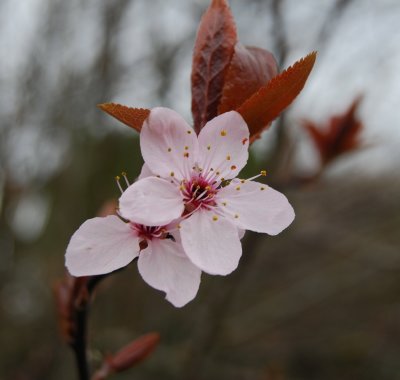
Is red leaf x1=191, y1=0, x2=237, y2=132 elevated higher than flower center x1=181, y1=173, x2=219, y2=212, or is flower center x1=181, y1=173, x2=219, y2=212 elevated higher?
red leaf x1=191, y1=0, x2=237, y2=132

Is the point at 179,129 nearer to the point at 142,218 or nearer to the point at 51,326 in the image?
the point at 142,218

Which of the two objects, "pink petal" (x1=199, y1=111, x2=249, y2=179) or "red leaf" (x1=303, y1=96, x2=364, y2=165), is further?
"red leaf" (x1=303, y1=96, x2=364, y2=165)

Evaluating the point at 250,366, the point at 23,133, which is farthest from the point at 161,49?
the point at 250,366

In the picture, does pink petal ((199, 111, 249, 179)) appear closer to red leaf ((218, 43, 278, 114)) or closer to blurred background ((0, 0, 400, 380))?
red leaf ((218, 43, 278, 114))

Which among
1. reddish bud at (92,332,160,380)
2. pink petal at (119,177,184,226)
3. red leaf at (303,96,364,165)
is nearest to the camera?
pink petal at (119,177,184,226)

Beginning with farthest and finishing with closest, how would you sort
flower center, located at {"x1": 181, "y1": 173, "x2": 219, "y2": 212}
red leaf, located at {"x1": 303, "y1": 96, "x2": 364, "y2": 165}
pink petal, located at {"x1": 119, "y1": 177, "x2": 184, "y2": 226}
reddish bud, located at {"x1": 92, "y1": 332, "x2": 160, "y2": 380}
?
red leaf, located at {"x1": 303, "y1": 96, "x2": 364, "y2": 165} → reddish bud, located at {"x1": 92, "y1": 332, "x2": 160, "y2": 380} → flower center, located at {"x1": 181, "y1": 173, "x2": 219, "y2": 212} → pink petal, located at {"x1": 119, "y1": 177, "x2": 184, "y2": 226}

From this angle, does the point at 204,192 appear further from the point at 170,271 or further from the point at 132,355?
the point at 132,355

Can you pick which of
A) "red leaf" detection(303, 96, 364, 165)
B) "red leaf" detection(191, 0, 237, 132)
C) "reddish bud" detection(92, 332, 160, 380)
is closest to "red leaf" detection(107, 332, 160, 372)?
"reddish bud" detection(92, 332, 160, 380)
